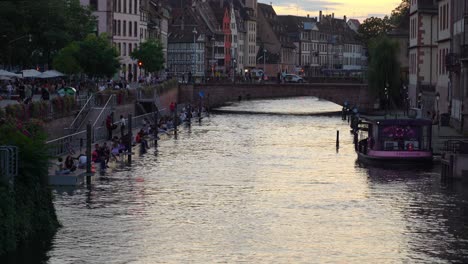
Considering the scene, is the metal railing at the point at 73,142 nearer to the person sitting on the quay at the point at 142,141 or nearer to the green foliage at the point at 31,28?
the person sitting on the quay at the point at 142,141

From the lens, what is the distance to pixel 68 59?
84.0 meters

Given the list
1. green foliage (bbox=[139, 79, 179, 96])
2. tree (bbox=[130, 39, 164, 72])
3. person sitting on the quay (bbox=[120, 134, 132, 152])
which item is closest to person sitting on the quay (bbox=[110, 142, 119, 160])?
person sitting on the quay (bbox=[120, 134, 132, 152])

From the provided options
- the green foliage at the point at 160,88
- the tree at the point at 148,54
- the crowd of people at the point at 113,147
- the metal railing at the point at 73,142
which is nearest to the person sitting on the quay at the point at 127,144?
the crowd of people at the point at 113,147

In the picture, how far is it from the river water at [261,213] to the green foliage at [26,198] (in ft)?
2.96

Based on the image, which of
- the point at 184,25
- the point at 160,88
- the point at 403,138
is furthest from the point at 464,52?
the point at 184,25

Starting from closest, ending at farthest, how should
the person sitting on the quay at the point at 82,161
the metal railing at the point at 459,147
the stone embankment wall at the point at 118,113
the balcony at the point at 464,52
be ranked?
1. the metal railing at the point at 459,147
2. the person sitting on the quay at the point at 82,161
3. the stone embankment wall at the point at 118,113
4. the balcony at the point at 464,52

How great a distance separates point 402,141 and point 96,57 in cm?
3306

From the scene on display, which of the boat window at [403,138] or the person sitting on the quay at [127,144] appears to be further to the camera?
the person sitting on the quay at [127,144]

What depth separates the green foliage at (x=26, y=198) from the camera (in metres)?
32.8

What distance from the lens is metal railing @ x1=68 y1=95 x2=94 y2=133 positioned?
66938mm

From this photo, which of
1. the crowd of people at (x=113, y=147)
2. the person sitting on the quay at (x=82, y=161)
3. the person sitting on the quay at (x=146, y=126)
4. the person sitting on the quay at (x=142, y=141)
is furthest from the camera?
the person sitting on the quay at (x=146, y=126)

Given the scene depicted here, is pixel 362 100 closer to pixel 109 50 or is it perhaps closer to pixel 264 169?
pixel 109 50

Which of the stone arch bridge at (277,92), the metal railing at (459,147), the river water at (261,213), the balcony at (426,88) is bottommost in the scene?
the river water at (261,213)

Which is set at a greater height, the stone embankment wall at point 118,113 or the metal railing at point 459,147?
the stone embankment wall at point 118,113
